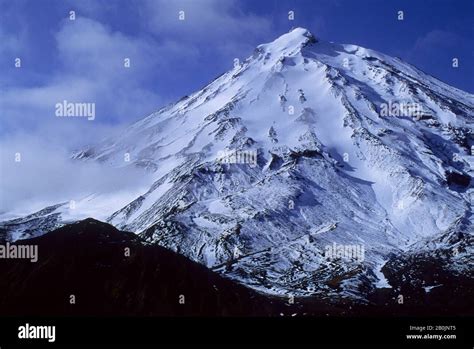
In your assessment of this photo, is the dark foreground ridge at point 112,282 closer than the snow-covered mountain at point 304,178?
Yes

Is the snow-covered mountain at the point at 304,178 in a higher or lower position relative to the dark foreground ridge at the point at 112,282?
higher

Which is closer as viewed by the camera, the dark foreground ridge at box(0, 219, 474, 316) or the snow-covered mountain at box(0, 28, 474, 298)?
the dark foreground ridge at box(0, 219, 474, 316)

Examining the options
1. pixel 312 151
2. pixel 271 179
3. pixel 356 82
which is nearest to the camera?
pixel 271 179

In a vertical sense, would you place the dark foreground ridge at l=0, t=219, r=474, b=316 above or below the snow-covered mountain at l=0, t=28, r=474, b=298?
below

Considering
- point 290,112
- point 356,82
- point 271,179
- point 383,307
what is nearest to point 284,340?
point 383,307

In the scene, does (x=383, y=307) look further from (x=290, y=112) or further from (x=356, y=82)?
(x=356, y=82)
